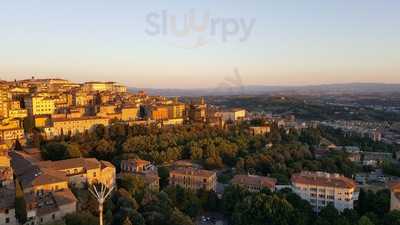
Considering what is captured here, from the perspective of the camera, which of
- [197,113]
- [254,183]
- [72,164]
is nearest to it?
[72,164]

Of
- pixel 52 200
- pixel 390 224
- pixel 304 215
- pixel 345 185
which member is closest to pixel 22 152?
pixel 52 200

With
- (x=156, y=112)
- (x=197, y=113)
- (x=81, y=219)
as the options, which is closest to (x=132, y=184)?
(x=81, y=219)

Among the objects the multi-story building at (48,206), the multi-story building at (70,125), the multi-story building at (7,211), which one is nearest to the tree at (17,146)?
the multi-story building at (70,125)

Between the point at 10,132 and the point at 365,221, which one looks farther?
the point at 10,132

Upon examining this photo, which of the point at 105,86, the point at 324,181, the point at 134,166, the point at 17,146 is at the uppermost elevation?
the point at 105,86

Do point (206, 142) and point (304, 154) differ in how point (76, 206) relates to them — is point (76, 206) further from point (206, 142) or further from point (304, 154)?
point (304, 154)

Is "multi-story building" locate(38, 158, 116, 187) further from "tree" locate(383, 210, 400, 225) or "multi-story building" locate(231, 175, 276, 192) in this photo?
"tree" locate(383, 210, 400, 225)

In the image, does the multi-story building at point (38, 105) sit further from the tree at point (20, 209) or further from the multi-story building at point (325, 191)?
the multi-story building at point (325, 191)

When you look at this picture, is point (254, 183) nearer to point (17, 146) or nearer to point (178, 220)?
point (178, 220)
